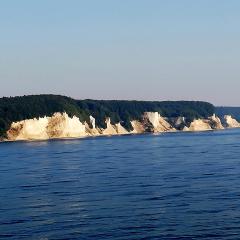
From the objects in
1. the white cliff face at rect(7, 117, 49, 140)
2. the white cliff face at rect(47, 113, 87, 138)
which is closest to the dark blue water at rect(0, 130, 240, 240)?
the white cliff face at rect(7, 117, 49, 140)

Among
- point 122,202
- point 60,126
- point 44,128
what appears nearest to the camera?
point 122,202

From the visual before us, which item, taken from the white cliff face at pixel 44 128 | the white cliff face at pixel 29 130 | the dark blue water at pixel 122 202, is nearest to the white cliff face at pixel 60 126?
the white cliff face at pixel 44 128

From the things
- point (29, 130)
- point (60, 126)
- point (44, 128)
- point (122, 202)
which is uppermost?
point (60, 126)

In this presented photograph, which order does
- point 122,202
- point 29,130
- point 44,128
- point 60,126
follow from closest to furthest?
1. point 122,202
2. point 29,130
3. point 44,128
4. point 60,126

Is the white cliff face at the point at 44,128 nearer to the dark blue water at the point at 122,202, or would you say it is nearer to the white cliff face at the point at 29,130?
the white cliff face at the point at 29,130

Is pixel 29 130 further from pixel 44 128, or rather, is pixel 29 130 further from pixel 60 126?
pixel 60 126

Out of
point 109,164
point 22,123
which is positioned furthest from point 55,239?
point 22,123

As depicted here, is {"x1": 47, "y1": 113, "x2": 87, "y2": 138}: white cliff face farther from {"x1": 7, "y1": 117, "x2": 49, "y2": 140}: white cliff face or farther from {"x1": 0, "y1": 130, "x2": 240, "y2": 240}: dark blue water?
{"x1": 0, "y1": 130, "x2": 240, "y2": 240}: dark blue water

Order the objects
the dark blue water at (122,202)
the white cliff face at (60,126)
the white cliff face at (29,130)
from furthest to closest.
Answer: the white cliff face at (60,126)
the white cliff face at (29,130)
the dark blue water at (122,202)

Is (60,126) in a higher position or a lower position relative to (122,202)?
higher

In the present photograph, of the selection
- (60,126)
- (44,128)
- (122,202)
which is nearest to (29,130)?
(44,128)

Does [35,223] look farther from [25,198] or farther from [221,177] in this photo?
[221,177]

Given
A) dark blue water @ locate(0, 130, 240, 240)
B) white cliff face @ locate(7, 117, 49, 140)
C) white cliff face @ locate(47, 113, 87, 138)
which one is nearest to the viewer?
dark blue water @ locate(0, 130, 240, 240)

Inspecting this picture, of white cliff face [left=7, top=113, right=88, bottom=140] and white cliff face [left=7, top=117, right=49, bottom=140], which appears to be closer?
white cliff face [left=7, top=117, right=49, bottom=140]
